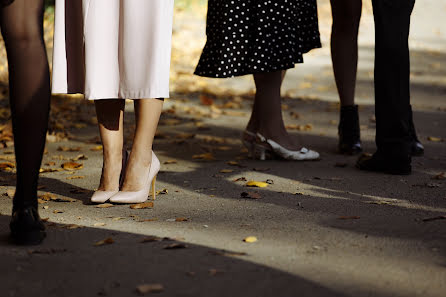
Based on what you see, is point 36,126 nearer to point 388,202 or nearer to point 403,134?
point 388,202

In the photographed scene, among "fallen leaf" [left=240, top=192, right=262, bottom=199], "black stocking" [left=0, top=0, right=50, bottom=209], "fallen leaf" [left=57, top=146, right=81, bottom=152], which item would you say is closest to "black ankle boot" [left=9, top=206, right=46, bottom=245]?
"black stocking" [left=0, top=0, right=50, bottom=209]

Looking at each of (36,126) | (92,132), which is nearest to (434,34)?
(92,132)

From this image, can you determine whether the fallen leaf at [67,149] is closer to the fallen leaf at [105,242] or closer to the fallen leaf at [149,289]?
the fallen leaf at [105,242]

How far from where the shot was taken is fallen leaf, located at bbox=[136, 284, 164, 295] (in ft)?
7.60

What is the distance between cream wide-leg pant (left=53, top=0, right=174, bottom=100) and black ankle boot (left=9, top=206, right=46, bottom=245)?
2.52 ft

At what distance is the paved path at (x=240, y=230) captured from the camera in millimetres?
2414

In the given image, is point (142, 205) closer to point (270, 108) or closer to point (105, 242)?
point (105, 242)

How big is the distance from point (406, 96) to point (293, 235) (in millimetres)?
1556

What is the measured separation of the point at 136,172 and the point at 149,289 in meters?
1.29

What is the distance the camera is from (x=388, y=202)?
11.6 feet

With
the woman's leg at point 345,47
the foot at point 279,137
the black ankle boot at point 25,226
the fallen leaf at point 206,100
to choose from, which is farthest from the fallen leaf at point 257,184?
the fallen leaf at point 206,100

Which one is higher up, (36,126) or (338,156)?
(36,126)

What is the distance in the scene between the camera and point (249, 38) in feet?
14.6

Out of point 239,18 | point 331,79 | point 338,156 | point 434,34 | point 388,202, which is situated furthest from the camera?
point 434,34
